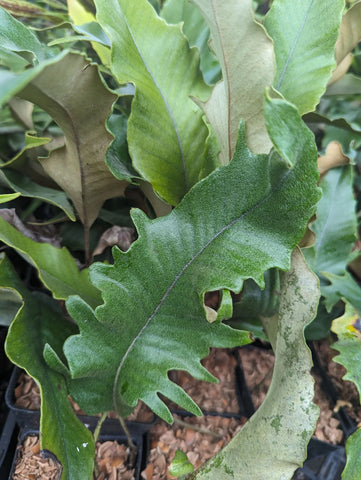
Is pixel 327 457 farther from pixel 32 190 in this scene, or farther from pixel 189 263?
pixel 32 190

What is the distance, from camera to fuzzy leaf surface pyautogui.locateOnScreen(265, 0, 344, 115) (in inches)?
17.8

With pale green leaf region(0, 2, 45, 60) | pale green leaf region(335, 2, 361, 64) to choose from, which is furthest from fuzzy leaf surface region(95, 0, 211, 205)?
pale green leaf region(335, 2, 361, 64)

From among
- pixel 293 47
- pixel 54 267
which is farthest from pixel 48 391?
pixel 293 47

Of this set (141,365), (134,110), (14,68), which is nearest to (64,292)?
(141,365)

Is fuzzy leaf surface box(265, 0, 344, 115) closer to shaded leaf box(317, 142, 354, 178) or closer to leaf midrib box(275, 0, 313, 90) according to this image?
leaf midrib box(275, 0, 313, 90)

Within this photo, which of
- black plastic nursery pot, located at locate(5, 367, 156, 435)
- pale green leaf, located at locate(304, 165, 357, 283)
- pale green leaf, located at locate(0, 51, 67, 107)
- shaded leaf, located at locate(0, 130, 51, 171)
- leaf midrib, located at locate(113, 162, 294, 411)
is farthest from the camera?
pale green leaf, located at locate(304, 165, 357, 283)

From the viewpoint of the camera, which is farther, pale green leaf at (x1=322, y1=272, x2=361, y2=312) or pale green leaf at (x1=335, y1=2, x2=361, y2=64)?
pale green leaf at (x1=322, y1=272, x2=361, y2=312)

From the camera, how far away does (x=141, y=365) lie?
0.47 m

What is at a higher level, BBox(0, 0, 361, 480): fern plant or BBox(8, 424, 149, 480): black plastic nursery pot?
BBox(0, 0, 361, 480): fern plant

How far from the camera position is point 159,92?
0.48 m

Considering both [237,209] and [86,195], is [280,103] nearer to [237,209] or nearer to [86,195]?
[237,209]

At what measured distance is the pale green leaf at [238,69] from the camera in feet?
1.35

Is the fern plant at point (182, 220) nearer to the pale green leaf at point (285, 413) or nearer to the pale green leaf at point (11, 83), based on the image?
the pale green leaf at point (285, 413)

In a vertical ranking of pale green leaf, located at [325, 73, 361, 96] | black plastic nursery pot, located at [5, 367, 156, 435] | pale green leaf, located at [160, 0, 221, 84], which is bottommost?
black plastic nursery pot, located at [5, 367, 156, 435]
